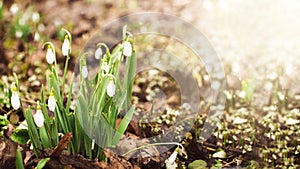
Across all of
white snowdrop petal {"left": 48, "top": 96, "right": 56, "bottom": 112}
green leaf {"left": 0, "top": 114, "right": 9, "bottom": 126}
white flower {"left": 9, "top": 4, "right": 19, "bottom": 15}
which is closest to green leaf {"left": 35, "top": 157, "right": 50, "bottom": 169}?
white snowdrop petal {"left": 48, "top": 96, "right": 56, "bottom": 112}

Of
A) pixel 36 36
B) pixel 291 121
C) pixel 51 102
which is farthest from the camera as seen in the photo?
pixel 36 36

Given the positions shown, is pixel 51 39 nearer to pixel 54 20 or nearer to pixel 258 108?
pixel 54 20

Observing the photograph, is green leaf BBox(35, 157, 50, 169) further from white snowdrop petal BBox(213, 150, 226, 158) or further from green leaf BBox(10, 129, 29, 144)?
white snowdrop petal BBox(213, 150, 226, 158)

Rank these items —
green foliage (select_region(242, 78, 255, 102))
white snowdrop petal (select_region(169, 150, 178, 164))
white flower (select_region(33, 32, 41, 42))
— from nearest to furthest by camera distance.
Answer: white snowdrop petal (select_region(169, 150, 178, 164)) → green foliage (select_region(242, 78, 255, 102)) → white flower (select_region(33, 32, 41, 42))

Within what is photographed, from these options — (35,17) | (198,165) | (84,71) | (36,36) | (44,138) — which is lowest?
(198,165)

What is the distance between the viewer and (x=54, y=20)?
3918 mm

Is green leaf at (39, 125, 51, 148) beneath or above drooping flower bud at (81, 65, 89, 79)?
beneath

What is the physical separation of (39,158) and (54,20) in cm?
188

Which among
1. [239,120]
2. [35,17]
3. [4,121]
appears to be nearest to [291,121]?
[239,120]

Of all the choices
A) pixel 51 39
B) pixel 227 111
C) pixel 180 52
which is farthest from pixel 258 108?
pixel 51 39

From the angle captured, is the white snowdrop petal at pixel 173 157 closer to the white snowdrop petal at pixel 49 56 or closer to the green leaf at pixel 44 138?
the green leaf at pixel 44 138

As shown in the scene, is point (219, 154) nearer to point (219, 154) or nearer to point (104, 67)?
point (219, 154)

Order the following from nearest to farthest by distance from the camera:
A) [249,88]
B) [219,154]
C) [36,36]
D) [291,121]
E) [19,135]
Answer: [19,135], [219,154], [291,121], [249,88], [36,36]

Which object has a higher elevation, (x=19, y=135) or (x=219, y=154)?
(x=19, y=135)
